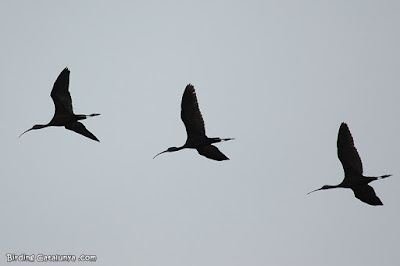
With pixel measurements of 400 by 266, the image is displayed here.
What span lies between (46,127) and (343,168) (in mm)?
15393

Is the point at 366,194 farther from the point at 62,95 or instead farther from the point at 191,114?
the point at 62,95

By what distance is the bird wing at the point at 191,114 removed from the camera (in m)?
Answer: 41.0

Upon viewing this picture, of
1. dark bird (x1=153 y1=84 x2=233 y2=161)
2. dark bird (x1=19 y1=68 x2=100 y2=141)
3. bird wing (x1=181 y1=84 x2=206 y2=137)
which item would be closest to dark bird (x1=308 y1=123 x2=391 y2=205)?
dark bird (x1=153 y1=84 x2=233 y2=161)

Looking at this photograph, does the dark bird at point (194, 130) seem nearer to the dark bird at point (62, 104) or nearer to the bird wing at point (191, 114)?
the bird wing at point (191, 114)

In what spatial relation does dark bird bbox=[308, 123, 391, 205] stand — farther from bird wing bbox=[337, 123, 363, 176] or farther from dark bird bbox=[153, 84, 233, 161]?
dark bird bbox=[153, 84, 233, 161]

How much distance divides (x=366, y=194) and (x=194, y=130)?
912 centimetres

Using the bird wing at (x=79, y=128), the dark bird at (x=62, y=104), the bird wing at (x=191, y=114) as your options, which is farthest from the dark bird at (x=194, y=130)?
the dark bird at (x=62, y=104)

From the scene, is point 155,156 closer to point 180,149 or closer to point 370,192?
point 180,149

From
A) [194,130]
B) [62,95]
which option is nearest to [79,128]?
[62,95]

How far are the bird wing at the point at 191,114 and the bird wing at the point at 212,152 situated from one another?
5.48 feet

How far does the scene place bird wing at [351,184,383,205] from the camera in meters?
42.4

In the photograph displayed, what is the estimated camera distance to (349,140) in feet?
132

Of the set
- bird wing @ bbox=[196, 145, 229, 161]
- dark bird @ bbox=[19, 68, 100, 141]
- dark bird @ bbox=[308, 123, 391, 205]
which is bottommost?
dark bird @ bbox=[308, 123, 391, 205]

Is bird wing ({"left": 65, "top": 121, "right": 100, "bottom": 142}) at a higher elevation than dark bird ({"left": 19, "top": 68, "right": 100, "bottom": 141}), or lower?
lower
